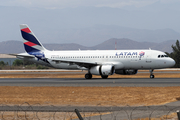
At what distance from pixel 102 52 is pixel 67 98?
26702 mm

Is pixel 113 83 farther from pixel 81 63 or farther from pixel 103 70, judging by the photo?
pixel 81 63

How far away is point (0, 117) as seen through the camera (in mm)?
16453

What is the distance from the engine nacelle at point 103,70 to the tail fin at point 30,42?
12.2 m

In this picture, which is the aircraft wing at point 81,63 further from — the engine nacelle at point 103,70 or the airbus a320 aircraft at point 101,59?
the engine nacelle at point 103,70

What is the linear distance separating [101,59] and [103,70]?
12.4 feet

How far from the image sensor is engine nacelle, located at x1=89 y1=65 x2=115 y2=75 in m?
46.8

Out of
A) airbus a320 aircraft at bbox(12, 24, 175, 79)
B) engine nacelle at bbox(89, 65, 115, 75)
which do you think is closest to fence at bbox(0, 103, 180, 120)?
engine nacelle at bbox(89, 65, 115, 75)

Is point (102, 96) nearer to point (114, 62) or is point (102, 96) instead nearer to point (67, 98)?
point (67, 98)

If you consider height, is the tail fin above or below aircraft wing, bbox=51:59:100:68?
above

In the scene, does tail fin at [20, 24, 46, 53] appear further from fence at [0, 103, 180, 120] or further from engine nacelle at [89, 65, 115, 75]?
fence at [0, 103, 180, 120]

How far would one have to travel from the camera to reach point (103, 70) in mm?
47156

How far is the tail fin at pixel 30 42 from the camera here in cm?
5562

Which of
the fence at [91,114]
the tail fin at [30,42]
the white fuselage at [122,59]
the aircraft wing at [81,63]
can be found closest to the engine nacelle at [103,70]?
the aircraft wing at [81,63]

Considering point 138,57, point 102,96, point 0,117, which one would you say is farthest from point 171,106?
point 138,57
